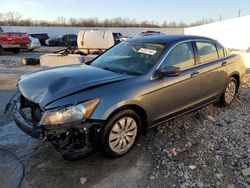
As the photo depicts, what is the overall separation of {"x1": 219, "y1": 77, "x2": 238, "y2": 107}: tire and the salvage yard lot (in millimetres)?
919

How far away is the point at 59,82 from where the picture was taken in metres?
3.65

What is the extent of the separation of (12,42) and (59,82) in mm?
15094

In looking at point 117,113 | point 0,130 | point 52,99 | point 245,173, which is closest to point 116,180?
point 117,113

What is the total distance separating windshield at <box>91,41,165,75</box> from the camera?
4172 millimetres

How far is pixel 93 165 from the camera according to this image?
142 inches

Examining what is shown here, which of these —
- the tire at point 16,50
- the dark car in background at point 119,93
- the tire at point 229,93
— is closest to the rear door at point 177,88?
the dark car in background at point 119,93

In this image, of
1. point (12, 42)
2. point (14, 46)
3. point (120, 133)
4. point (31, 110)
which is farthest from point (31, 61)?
point (120, 133)

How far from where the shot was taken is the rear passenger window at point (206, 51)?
196 inches

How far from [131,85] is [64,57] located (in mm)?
8130

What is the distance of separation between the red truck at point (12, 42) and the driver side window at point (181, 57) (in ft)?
49.0

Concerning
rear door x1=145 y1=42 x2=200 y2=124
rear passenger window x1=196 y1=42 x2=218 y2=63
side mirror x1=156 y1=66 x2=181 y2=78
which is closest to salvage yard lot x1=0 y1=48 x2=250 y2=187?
rear door x1=145 y1=42 x2=200 y2=124

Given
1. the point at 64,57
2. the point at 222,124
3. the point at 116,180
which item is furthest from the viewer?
the point at 64,57

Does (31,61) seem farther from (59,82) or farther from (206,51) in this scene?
(59,82)

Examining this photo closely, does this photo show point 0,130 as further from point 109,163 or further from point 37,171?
point 109,163
